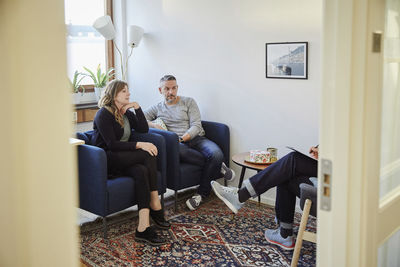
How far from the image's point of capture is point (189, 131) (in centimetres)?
450

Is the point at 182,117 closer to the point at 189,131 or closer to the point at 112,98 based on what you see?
the point at 189,131

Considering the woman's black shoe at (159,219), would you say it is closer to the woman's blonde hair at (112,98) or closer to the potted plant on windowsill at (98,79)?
the woman's blonde hair at (112,98)

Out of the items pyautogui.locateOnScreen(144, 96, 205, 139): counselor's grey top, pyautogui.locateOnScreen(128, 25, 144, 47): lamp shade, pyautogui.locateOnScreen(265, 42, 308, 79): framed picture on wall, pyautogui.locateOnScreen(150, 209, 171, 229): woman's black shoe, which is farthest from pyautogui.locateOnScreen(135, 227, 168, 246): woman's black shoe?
pyautogui.locateOnScreen(128, 25, 144, 47): lamp shade

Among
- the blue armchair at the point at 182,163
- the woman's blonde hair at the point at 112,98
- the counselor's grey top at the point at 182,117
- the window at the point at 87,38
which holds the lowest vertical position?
the blue armchair at the point at 182,163

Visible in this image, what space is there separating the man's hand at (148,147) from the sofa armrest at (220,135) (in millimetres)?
1010

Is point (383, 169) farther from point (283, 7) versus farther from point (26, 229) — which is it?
point (283, 7)

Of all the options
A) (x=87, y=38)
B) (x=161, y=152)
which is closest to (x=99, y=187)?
(x=161, y=152)

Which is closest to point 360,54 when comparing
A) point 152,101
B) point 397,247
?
point 397,247

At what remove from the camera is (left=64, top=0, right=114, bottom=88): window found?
17.4ft

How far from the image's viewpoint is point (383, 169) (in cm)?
151

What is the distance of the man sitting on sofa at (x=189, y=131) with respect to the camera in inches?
174

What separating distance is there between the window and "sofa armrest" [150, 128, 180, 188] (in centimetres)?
172

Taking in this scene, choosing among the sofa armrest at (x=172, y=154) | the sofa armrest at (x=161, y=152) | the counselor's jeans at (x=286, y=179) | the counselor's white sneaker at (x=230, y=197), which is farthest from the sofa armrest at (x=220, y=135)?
the counselor's jeans at (x=286, y=179)

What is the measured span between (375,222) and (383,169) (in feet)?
0.63
